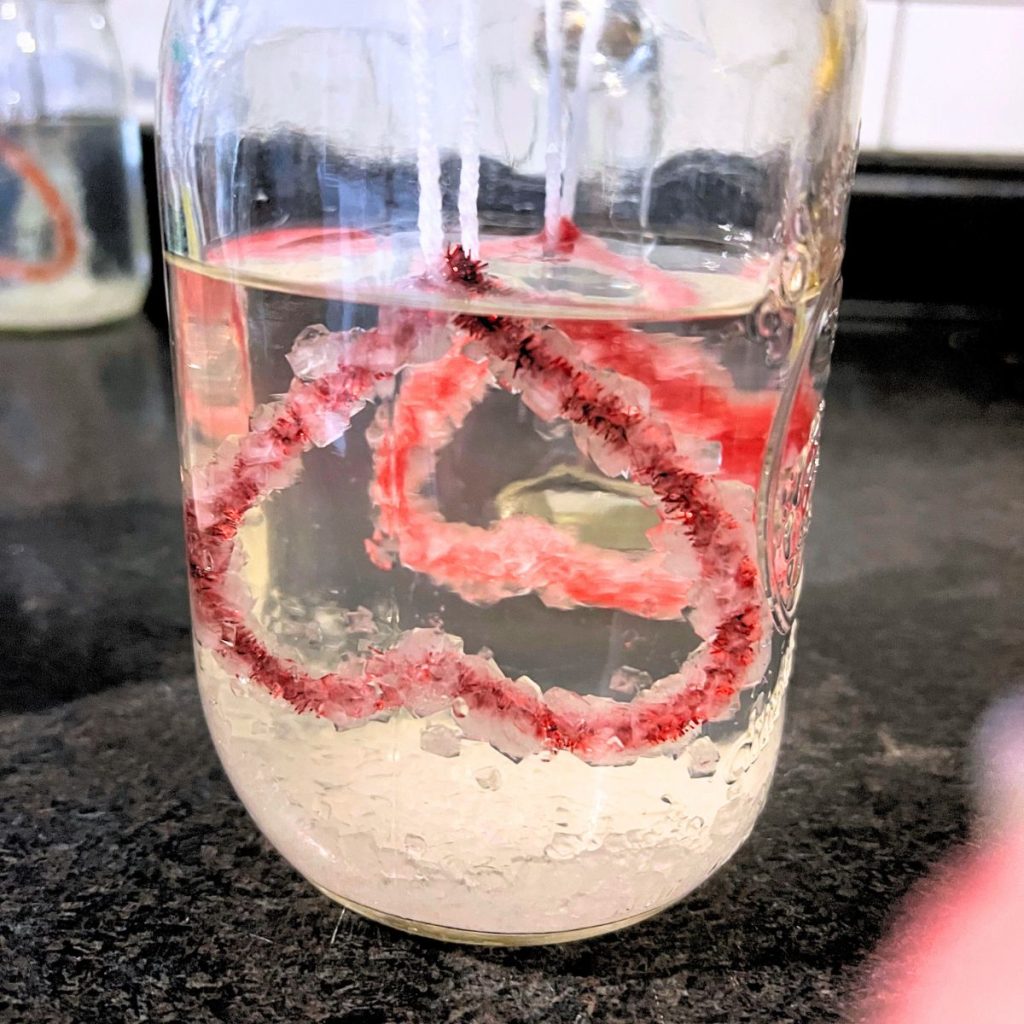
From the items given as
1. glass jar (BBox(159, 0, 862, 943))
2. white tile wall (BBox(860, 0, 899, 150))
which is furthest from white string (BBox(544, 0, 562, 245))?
white tile wall (BBox(860, 0, 899, 150))

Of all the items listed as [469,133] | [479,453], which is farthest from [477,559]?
[469,133]

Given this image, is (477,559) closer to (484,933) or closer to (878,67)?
(484,933)

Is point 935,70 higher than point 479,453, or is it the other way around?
point 935,70

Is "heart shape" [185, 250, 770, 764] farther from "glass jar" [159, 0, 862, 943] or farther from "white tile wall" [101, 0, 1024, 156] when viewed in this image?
"white tile wall" [101, 0, 1024, 156]

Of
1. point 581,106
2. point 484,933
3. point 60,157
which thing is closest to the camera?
point 484,933

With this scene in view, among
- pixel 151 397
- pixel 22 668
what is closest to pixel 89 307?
pixel 151 397
